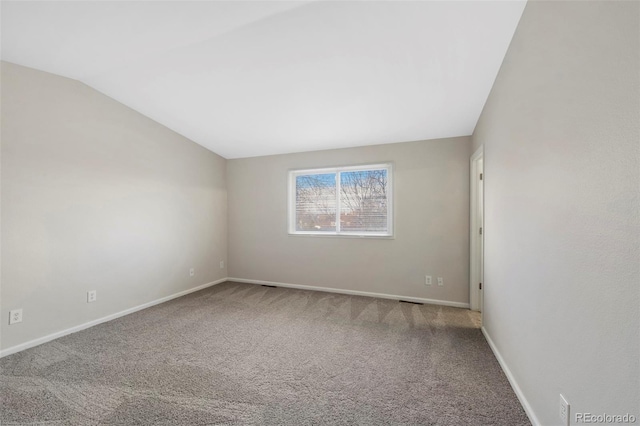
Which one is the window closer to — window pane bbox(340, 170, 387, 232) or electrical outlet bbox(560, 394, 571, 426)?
window pane bbox(340, 170, 387, 232)

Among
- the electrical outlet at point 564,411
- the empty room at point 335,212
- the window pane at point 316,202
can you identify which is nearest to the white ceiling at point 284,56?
the empty room at point 335,212

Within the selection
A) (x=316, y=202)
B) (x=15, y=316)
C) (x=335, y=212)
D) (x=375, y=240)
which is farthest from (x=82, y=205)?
(x=375, y=240)

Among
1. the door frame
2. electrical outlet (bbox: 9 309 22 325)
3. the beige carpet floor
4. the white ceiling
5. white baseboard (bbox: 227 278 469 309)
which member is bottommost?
the beige carpet floor

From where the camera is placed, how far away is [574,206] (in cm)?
110

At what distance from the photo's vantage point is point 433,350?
228 centimetres

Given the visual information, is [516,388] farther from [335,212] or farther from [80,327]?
[80,327]

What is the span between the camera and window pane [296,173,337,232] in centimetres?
417

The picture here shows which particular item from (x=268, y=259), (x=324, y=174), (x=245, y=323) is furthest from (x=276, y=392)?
(x=324, y=174)

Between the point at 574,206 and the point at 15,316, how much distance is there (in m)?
4.12

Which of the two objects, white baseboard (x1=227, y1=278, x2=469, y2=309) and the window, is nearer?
white baseboard (x1=227, y1=278, x2=469, y2=309)

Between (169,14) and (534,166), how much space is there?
2573 millimetres

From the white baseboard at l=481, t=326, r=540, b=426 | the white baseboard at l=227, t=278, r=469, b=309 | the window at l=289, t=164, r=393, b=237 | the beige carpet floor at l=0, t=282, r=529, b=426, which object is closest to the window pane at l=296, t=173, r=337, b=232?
the window at l=289, t=164, r=393, b=237

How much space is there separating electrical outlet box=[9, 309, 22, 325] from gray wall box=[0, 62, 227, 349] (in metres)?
0.04

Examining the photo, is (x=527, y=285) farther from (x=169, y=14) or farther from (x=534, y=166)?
(x=169, y=14)
